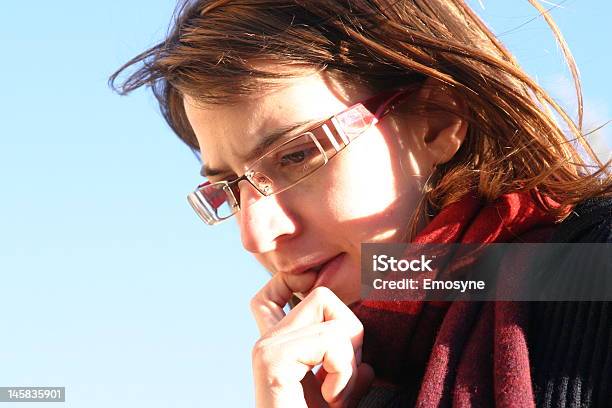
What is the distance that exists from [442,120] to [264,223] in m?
0.58

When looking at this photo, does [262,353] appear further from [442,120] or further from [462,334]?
[442,120]

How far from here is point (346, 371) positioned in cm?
265

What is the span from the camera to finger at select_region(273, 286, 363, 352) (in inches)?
105

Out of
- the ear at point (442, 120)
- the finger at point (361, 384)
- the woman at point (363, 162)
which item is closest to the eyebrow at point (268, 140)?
the woman at point (363, 162)

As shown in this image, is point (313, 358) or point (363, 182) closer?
point (313, 358)

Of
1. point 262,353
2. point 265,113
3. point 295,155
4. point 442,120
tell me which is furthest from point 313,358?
point 442,120

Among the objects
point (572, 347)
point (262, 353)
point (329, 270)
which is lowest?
point (572, 347)

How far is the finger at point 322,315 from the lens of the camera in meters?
2.67

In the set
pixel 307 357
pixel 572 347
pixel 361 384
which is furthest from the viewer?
pixel 361 384

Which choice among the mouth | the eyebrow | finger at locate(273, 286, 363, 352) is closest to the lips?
the mouth

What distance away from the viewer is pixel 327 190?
112 inches

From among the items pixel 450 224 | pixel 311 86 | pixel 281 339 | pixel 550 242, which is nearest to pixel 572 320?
pixel 550 242

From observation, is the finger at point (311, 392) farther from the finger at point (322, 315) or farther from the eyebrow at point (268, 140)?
the eyebrow at point (268, 140)

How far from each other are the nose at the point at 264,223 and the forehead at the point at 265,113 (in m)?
0.12
